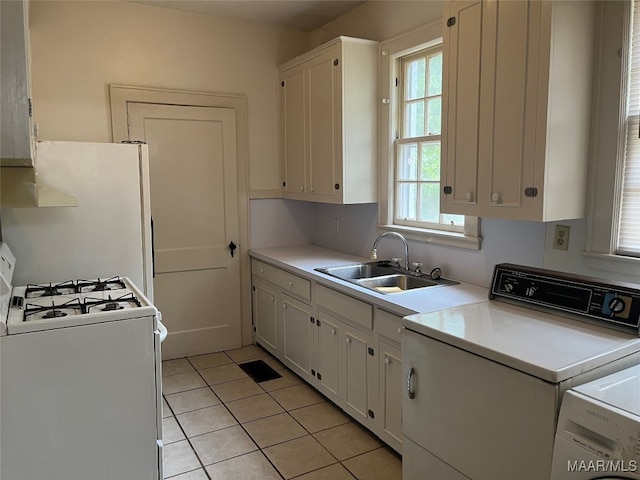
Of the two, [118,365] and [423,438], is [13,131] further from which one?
[423,438]

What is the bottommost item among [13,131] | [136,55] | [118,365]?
[118,365]

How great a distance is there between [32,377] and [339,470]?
4.90 ft

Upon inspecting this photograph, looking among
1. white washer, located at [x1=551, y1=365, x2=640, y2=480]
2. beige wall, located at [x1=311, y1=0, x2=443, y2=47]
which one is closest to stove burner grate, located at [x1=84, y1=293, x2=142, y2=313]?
white washer, located at [x1=551, y1=365, x2=640, y2=480]

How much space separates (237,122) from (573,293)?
2.95 metres

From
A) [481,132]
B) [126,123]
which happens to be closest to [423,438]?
[481,132]

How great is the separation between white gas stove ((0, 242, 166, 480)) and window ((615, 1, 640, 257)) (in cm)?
203

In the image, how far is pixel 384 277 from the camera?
3062 millimetres

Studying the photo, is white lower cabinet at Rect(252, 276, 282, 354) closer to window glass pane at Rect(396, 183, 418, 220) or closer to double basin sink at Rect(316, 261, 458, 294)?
double basin sink at Rect(316, 261, 458, 294)

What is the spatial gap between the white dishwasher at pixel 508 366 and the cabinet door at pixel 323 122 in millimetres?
1605

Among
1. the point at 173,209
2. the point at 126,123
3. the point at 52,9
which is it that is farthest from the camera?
the point at 173,209

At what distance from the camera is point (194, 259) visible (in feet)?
13.1

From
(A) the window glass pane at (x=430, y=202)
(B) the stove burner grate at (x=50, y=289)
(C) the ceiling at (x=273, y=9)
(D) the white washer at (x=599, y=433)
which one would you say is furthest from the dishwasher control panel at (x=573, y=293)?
(C) the ceiling at (x=273, y=9)

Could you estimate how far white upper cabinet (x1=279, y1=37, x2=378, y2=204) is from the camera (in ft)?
10.8

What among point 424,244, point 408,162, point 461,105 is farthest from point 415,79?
point 424,244
